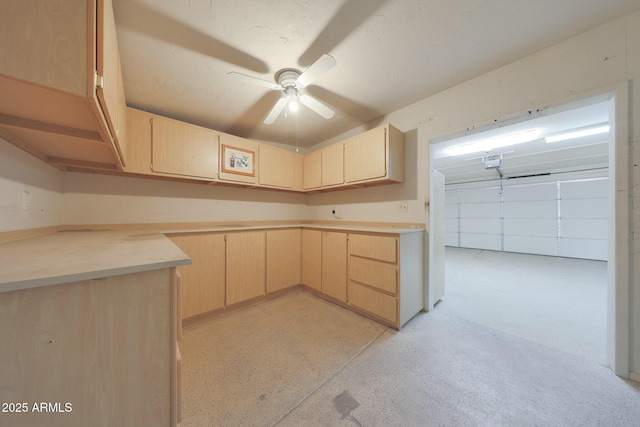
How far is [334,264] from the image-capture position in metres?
2.59

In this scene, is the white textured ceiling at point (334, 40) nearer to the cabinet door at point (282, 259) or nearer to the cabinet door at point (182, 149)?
the cabinet door at point (182, 149)

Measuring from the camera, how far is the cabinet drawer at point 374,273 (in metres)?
2.06

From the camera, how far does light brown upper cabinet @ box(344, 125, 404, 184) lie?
7.80ft

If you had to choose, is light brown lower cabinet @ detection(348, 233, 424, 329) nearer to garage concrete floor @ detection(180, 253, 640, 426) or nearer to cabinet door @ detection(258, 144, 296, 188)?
garage concrete floor @ detection(180, 253, 640, 426)

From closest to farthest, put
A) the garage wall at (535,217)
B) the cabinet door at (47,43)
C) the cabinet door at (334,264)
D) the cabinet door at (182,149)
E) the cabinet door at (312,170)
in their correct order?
the cabinet door at (47,43) → the cabinet door at (182,149) → the cabinet door at (334,264) → the cabinet door at (312,170) → the garage wall at (535,217)

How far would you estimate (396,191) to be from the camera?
8.82 feet

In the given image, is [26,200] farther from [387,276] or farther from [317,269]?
[387,276]

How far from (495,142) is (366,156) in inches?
95.1

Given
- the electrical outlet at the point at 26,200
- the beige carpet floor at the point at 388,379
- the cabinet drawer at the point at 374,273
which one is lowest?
the beige carpet floor at the point at 388,379

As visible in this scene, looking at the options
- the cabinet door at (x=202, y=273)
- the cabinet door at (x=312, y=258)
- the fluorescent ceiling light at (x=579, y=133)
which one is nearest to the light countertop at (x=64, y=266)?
the cabinet door at (x=202, y=273)

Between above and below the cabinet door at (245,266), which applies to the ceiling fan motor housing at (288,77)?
above

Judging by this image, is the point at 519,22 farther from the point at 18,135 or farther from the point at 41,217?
the point at 41,217

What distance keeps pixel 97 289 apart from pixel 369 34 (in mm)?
2073

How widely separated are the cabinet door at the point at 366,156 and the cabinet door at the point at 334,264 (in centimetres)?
80
